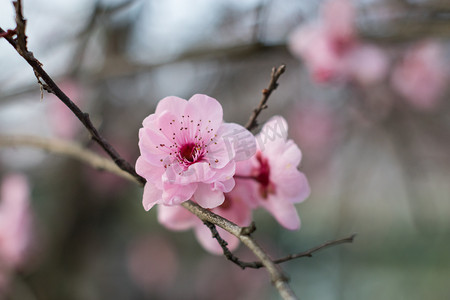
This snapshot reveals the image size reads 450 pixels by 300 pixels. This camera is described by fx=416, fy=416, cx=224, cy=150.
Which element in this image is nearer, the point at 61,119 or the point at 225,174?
the point at 225,174

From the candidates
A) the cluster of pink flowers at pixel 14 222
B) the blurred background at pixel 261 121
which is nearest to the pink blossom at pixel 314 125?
the blurred background at pixel 261 121

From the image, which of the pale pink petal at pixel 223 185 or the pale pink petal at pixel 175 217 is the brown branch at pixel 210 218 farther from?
the pale pink petal at pixel 175 217

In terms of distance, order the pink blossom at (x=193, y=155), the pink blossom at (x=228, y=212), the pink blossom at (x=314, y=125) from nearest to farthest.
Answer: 1. the pink blossom at (x=193, y=155)
2. the pink blossom at (x=228, y=212)
3. the pink blossom at (x=314, y=125)

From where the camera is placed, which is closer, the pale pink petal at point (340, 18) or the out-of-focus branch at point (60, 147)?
the out-of-focus branch at point (60, 147)

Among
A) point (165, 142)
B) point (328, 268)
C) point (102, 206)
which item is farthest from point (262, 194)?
point (328, 268)

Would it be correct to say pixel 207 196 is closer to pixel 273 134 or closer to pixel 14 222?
pixel 273 134

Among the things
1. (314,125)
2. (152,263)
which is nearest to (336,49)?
(314,125)

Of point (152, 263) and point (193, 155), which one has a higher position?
point (193, 155)
